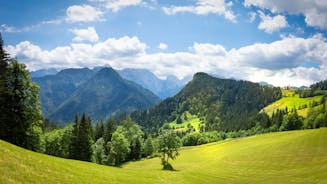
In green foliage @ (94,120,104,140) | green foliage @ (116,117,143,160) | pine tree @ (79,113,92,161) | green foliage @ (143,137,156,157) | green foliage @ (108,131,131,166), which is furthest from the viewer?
green foliage @ (94,120,104,140)

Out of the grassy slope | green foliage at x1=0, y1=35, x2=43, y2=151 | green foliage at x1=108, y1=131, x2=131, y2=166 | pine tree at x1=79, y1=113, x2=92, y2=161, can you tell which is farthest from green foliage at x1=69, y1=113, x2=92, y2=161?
green foliage at x1=0, y1=35, x2=43, y2=151

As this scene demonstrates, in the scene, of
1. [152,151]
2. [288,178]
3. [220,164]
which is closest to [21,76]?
[288,178]

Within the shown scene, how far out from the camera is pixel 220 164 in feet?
289

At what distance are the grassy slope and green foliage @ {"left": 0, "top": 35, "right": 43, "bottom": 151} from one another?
17151 mm

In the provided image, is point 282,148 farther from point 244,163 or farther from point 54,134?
point 54,134

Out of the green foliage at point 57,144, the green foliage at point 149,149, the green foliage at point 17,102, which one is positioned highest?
the green foliage at point 17,102

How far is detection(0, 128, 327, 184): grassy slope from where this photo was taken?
29.4 meters

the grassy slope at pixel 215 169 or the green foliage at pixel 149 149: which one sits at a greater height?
the grassy slope at pixel 215 169

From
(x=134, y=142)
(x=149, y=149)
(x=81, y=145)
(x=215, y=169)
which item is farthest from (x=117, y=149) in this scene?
(x=215, y=169)

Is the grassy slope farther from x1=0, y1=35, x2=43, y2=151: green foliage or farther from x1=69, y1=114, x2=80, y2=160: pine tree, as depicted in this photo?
x1=69, y1=114, x2=80, y2=160: pine tree

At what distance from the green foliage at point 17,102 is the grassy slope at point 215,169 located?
17151 mm

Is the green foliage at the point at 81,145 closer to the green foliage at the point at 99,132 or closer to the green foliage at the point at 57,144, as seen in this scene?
the green foliage at the point at 57,144

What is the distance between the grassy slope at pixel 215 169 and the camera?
2942 centimetres

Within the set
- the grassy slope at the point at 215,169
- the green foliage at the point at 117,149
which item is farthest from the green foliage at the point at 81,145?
the green foliage at the point at 117,149
